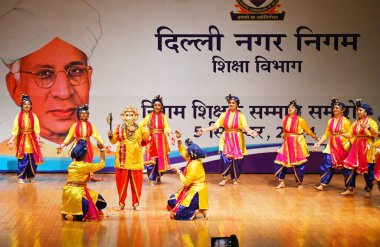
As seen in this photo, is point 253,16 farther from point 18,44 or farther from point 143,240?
point 143,240

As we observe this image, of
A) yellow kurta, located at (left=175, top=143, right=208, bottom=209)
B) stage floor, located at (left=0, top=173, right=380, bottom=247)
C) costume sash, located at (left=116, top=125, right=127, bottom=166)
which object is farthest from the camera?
costume sash, located at (left=116, top=125, right=127, bottom=166)

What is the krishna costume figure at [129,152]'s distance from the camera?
26.6 feet

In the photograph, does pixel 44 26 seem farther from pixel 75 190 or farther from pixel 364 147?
pixel 364 147

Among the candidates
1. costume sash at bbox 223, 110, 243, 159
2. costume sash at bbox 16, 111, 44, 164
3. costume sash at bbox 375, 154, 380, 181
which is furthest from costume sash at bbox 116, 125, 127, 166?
costume sash at bbox 375, 154, 380, 181

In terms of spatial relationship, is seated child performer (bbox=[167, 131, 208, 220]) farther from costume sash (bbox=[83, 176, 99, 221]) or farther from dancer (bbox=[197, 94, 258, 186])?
dancer (bbox=[197, 94, 258, 186])

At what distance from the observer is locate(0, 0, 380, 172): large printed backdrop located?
1159cm

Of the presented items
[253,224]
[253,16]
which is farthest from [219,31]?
[253,224]

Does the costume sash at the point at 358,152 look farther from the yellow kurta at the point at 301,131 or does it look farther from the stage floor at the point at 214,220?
the yellow kurta at the point at 301,131

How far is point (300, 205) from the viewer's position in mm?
8797

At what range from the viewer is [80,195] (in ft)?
25.0

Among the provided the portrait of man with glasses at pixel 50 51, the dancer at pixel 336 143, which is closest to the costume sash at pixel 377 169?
the dancer at pixel 336 143

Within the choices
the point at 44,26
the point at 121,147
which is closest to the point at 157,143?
the point at 121,147

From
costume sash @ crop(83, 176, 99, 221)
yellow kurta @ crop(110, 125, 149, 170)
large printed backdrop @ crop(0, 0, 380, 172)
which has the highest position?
large printed backdrop @ crop(0, 0, 380, 172)

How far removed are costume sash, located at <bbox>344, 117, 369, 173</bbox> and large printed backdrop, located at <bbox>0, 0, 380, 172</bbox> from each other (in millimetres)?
2365
